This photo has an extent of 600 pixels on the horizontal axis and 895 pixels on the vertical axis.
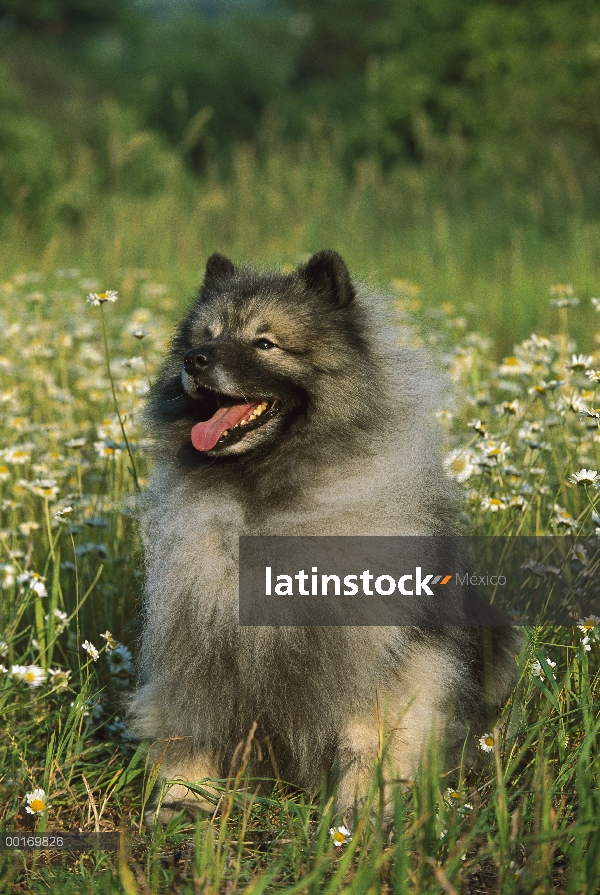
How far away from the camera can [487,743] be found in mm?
2789

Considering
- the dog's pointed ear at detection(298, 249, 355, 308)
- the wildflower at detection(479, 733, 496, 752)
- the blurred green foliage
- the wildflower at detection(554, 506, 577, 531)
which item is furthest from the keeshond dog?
the blurred green foliage

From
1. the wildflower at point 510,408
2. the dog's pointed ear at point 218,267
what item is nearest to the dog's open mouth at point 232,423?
the dog's pointed ear at point 218,267

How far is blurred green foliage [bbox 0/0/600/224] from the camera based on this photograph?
11430 mm

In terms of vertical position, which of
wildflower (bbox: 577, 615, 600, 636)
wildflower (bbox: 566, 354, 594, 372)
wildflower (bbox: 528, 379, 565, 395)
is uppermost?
wildflower (bbox: 566, 354, 594, 372)

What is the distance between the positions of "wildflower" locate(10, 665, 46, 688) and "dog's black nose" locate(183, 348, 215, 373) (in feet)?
3.55

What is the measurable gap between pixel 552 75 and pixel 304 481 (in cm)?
1261

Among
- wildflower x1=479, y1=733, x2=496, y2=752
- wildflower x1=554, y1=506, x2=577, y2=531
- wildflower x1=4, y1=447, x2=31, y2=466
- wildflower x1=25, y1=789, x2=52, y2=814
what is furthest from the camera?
wildflower x1=4, y1=447, x2=31, y2=466

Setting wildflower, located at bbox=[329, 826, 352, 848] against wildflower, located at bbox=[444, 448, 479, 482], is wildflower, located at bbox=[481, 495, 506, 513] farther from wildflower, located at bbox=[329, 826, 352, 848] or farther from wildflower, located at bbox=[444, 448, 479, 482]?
wildflower, located at bbox=[329, 826, 352, 848]

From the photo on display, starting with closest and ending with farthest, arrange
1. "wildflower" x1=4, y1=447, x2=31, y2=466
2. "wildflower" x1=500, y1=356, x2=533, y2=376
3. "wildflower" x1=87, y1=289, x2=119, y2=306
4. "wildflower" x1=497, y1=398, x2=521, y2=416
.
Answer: "wildflower" x1=87, y1=289, x2=119, y2=306
"wildflower" x1=497, y1=398, x2=521, y2=416
"wildflower" x1=4, y1=447, x2=31, y2=466
"wildflower" x1=500, y1=356, x2=533, y2=376

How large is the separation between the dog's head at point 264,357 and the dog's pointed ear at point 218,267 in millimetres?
248

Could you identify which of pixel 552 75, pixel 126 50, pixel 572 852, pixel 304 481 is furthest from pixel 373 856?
pixel 126 50

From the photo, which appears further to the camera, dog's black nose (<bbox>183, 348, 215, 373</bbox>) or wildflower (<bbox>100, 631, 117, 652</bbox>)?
wildflower (<bbox>100, 631, 117, 652</bbox>)

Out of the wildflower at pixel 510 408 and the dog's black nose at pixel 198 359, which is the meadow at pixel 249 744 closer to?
the wildflower at pixel 510 408

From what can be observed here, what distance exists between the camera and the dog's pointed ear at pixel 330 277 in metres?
3.08
